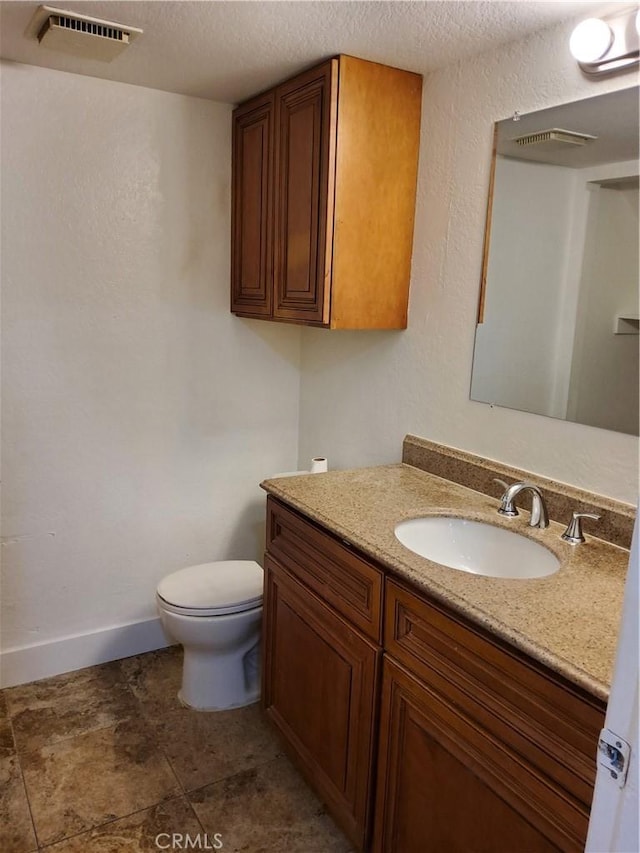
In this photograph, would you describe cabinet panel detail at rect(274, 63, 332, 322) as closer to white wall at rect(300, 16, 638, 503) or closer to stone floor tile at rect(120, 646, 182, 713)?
white wall at rect(300, 16, 638, 503)

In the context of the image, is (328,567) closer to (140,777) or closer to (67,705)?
(140,777)

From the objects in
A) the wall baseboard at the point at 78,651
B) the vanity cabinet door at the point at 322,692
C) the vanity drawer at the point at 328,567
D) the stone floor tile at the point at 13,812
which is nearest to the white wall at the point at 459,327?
the vanity drawer at the point at 328,567

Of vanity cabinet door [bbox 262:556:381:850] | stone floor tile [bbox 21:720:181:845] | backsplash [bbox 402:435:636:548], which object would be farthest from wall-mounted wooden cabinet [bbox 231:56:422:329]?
stone floor tile [bbox 21:720:181:845]

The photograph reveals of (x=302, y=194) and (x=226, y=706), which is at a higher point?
(x=302, y=194)

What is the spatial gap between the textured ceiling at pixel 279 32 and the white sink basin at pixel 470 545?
128cm

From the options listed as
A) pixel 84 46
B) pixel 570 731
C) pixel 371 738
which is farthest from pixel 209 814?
pixel 84 46

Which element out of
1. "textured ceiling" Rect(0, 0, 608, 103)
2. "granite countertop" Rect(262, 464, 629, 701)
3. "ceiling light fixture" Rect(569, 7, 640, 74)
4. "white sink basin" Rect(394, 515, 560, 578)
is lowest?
"white sink basin" Rect(394, 515, 560, 578)

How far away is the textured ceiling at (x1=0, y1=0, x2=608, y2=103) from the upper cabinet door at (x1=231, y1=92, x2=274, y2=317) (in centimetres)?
21

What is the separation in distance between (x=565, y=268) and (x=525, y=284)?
0.43 feet

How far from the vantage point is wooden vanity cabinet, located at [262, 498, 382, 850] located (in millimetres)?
1570

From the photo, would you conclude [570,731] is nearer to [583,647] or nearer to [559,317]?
[583,647]

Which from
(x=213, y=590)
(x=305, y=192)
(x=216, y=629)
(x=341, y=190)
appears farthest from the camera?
(x=213, y=590)

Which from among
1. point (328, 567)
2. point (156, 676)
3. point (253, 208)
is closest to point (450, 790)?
point (328, 567)

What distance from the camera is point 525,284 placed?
1771mm
